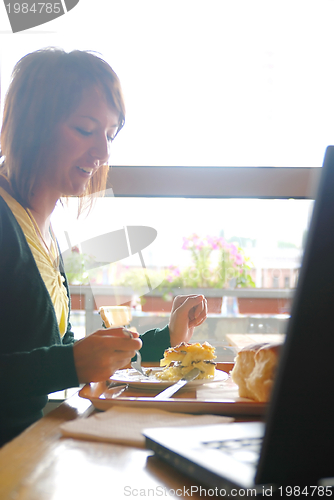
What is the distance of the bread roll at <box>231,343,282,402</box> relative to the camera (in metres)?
0.60

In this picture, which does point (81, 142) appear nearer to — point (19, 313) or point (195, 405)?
point (19, 313)

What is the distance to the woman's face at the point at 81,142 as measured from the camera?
1083mm

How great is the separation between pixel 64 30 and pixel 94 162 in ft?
2.64

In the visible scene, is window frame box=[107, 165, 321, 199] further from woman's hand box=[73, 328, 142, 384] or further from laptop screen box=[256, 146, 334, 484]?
laptop screen box=[256, 146, 334, 484]

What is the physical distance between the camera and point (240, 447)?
378 mm

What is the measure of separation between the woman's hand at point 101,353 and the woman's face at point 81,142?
1.94 ft

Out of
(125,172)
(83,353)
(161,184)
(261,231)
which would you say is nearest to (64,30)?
(125,172)

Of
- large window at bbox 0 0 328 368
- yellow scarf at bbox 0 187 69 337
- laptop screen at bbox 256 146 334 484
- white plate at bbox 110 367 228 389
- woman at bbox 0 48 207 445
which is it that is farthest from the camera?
large window at bbox 0 0 328 368

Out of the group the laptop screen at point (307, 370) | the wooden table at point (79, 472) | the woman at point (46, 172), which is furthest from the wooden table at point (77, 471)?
the woman at point (46, 172)

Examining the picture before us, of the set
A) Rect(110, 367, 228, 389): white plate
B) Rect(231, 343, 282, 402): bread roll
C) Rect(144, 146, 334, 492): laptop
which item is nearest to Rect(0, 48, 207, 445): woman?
Rect(110, 367, 228, 389): white plate

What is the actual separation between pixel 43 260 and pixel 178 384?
0.53 metres

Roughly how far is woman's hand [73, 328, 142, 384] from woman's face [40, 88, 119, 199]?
59 centimetres

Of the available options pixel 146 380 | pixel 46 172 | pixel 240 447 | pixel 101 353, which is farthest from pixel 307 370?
pixel 46 172

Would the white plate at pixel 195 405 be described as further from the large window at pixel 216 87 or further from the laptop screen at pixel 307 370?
the large window at pixel 216 87
